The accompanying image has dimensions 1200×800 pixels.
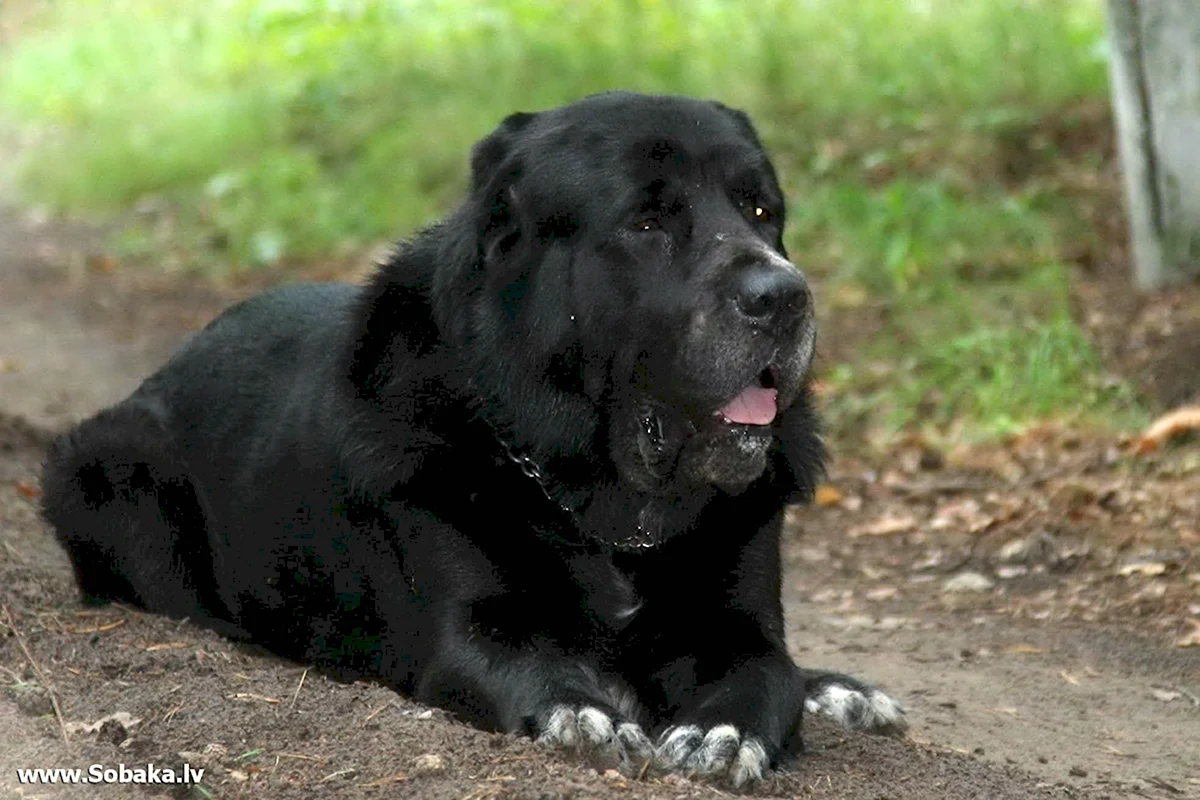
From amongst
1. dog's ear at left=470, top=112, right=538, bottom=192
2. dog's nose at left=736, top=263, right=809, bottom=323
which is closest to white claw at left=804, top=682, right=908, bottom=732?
dog's nose at left=736, top=263, right=809, bottom=323

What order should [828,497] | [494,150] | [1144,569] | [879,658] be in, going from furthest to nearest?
[828,497] → [1144,569] → [879,658] → [494,150]

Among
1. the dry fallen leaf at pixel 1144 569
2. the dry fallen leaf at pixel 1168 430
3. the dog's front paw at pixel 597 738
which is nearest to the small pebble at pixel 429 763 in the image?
the dog's front paw at pixel 597 738

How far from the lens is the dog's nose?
12.0 feet

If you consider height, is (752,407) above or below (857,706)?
above

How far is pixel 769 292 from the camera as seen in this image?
3.65m

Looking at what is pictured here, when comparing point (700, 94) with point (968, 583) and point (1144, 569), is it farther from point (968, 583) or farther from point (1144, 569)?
point (1144, 569)

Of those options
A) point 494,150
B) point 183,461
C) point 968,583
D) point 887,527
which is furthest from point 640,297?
point 887,527

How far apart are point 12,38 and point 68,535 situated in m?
17.2

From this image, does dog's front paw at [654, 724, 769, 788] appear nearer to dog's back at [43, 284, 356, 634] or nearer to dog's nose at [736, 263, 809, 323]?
dog's nose at [736, 263, 809, 323]

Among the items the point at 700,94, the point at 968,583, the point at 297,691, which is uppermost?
the point at 700,94

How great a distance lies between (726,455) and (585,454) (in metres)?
0.34

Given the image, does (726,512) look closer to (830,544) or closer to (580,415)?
(580,415)

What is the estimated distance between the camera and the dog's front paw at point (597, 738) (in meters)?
3.45

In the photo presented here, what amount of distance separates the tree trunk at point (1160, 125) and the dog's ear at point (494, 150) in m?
4.24
